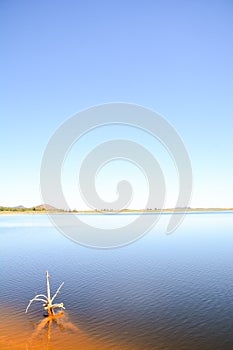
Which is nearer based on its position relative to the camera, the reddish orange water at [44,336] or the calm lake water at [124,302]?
the reddish orange water at [44,336]

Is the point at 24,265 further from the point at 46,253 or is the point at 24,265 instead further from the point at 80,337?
the point at 80,337

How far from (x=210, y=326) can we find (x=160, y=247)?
2949 cm

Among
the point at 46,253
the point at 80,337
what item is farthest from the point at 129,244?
the point at 80,337

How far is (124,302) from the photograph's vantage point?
20281 millimetres

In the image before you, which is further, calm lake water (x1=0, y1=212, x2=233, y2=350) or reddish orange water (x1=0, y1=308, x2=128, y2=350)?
calm lake water (x1=0, y1=212, x2=233, y2=350)

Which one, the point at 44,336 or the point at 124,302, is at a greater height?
the point at 124,302

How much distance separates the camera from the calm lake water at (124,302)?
1484 cm

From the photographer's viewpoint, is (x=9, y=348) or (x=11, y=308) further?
(x=11, y=308)

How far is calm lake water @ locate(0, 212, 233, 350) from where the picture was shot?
48.7ft

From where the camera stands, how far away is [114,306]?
A: 19.6 metres

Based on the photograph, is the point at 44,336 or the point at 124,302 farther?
the point at 124,302

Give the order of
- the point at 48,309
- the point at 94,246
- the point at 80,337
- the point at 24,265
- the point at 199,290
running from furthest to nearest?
the point at 94,246
the point at 24,265
the point at 199,290
the point at 48,309
the point at 80,337

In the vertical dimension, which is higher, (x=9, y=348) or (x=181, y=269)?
(x=181, y=269)

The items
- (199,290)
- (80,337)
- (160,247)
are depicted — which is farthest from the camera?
(160,247)
